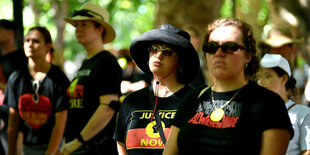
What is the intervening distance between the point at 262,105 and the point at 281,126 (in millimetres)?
158

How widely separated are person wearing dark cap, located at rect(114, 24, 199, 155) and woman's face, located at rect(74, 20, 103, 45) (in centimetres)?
134

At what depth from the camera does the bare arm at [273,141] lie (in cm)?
298

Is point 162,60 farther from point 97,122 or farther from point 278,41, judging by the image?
point 278,41

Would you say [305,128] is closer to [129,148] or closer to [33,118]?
[129,148]

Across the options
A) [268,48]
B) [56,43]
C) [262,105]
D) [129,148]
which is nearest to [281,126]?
[262,105]

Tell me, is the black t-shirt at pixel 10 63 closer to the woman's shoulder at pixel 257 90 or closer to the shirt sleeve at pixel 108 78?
the shirt sleeve at pixel 108 78

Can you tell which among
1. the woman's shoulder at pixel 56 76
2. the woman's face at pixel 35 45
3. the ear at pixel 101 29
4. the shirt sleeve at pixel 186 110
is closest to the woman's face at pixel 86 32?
the ear at pixel 101 29

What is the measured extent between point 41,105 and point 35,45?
26.4 inches

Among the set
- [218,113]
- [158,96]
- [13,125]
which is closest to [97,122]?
[158,96]

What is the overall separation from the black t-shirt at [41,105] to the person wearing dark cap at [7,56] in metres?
0.83

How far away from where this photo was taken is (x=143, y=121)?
13.0 feet

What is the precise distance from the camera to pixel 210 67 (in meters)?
3.29

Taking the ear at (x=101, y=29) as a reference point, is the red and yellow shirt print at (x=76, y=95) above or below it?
below

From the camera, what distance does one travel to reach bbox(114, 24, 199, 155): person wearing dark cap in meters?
3.90
